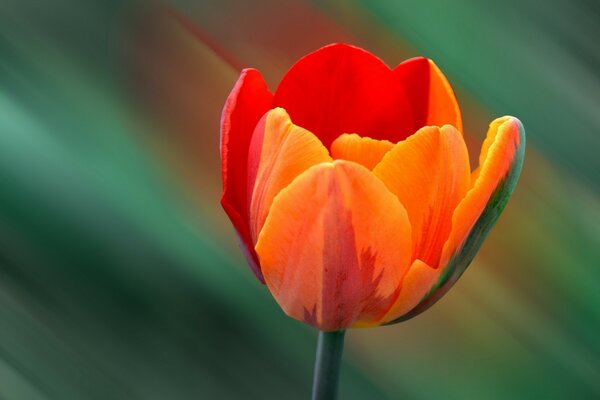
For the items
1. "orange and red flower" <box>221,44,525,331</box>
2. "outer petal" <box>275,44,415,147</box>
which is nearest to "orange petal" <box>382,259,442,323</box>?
"orange and red flower" <box>221,44,525,331</box>

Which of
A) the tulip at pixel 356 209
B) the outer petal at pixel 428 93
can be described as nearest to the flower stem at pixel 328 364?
the tulip at pixel 356 209

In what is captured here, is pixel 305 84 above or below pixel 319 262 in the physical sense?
above

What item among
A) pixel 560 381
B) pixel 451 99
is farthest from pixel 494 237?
pixel 451 99

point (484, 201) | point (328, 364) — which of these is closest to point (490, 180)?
point (484, 201)

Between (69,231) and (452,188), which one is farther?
(69,231)

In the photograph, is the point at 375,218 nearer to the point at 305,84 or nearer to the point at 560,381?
the point at 305,84

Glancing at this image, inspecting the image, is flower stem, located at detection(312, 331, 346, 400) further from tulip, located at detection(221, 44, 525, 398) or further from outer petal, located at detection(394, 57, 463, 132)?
outer petal, located at detection(394, 57, 463, 132)

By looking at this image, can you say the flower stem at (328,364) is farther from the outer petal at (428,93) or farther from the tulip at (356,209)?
the outer petal at (428,93)
